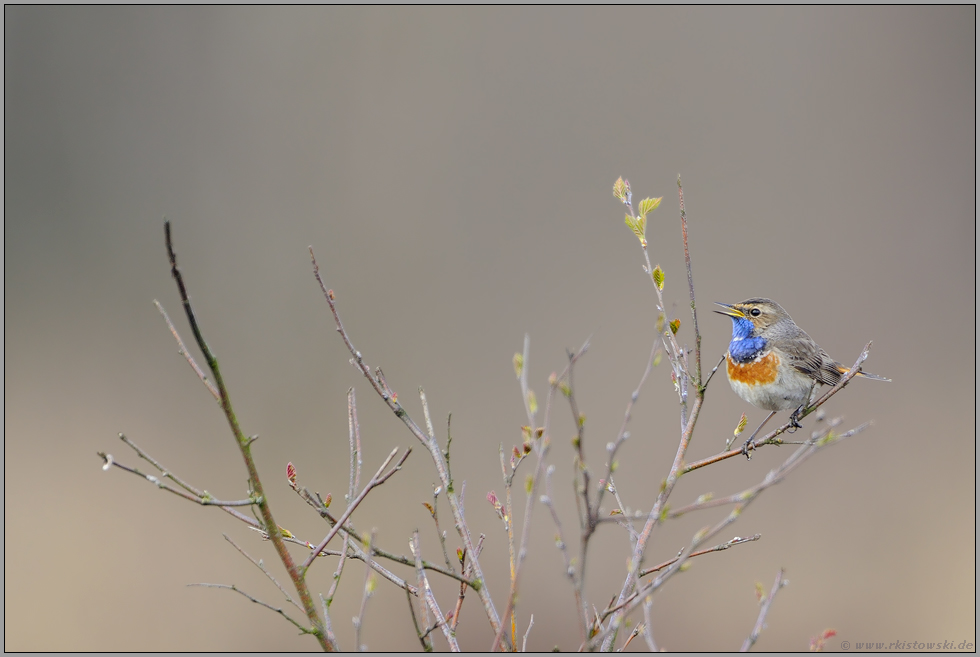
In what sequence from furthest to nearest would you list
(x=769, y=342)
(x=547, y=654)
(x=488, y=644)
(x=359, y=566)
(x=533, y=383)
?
(x=533, y=383) → (x=359, y=566) → (x=488, y=644) → (x=769, y=342) → (x=547, y=654)

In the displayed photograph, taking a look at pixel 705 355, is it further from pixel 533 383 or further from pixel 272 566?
pixel 272 566

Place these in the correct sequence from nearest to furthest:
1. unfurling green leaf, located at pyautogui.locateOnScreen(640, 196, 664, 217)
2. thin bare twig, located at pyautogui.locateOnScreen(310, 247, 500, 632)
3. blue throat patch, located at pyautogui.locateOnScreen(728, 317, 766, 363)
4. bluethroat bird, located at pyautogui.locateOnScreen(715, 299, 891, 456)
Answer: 1. thin bare twig, located at pyautogui.locateOnScreen(310, 247, 500, 632)
2. unfurling green leaf, located at pyautogui.locateOnScreen(640, 196, 664, 217)
3. bluethroat bird, located at pyautogui.locateOnScreen(715, 299, 891, 456)
4. blue throat patch, located at pyautogui.locateOnScreen(728, 317, 766, 363)

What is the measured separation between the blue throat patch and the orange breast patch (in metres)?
0.03

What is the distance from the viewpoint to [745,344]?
1.83m

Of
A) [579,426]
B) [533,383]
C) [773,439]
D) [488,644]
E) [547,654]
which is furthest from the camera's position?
[533,383]

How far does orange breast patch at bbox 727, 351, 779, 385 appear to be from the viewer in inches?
Answer: 66.2

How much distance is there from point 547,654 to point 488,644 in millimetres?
2388

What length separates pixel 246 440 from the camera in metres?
0.85

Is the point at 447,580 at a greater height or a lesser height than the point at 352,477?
greater

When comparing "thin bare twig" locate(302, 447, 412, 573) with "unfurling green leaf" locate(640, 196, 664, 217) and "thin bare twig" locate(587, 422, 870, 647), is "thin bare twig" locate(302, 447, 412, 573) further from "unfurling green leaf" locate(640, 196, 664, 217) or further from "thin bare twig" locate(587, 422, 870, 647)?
"unfurling green leaf" locate(640, 196, 664, 217)

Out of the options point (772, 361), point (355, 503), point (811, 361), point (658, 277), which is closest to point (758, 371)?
point (772, 361)

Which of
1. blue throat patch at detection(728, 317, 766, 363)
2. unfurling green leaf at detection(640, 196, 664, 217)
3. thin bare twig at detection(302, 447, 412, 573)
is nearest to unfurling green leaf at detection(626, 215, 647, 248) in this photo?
unfurling green leaf at detection(640, 196, 664, 217)

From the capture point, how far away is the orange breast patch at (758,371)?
1.68 meters

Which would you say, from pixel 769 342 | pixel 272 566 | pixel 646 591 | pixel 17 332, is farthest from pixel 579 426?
pixel 17 332
